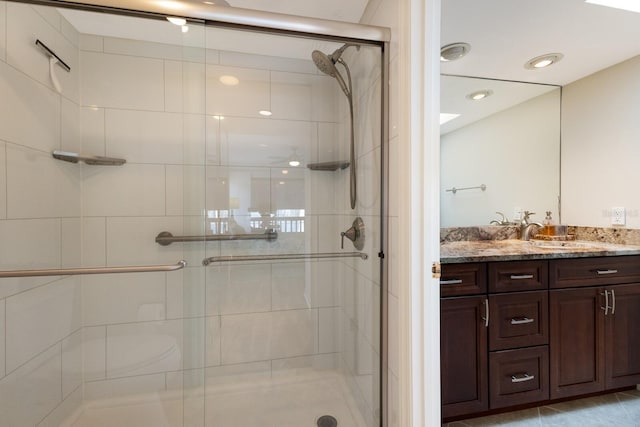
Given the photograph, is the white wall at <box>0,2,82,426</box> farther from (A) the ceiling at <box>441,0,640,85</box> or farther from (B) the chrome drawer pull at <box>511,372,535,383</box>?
(B) the chrome drawer pull at <box>511,372,535,383</box>

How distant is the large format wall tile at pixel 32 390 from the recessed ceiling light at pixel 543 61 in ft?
10.7

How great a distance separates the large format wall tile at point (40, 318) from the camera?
119 centimetres

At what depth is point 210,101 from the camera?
4.88 ft

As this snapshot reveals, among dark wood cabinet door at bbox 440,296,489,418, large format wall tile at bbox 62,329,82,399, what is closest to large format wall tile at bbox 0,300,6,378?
large format wall tile at bbox 62,329,82,399

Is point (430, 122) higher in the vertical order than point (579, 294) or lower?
higher

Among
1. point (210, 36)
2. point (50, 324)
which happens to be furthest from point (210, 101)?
point (50, 324)

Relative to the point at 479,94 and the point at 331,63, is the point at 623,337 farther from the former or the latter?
the point at 331,63

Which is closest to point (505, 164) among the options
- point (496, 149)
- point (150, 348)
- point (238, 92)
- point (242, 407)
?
point (496, 149)

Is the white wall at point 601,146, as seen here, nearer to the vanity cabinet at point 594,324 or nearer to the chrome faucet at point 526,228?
the chrome faucet at point 526,228

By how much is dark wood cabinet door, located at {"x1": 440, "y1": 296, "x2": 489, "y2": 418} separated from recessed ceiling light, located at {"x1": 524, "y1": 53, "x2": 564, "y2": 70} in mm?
1628

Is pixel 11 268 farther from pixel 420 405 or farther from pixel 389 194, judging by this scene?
pixel 420 405

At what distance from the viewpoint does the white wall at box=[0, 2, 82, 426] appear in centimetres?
117

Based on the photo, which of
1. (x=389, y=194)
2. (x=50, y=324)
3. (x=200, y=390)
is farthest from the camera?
(x=200, y=390)

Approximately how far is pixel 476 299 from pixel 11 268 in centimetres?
218
